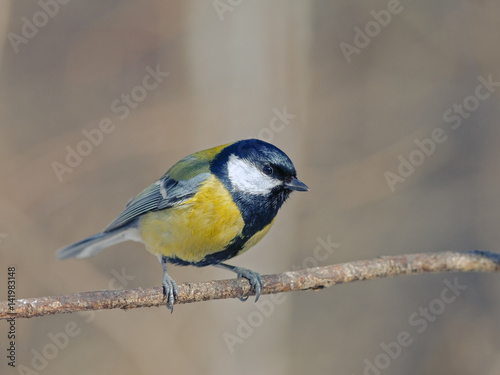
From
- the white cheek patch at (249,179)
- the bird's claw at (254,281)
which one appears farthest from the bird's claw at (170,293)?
the white cheek patch at (249,179)

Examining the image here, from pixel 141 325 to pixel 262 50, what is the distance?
3107mm

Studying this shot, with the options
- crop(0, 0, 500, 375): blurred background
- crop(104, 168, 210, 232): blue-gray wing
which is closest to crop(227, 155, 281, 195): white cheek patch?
crop(104, 168, 210, 232): blue-gray wing

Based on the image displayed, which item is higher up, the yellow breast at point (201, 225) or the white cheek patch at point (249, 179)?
the white cheek patch at point (249, 179)

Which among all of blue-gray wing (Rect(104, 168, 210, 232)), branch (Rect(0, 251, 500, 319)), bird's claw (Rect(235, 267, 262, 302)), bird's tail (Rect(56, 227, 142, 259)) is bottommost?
bird's claw (Rect(235, 267, 262, 302))

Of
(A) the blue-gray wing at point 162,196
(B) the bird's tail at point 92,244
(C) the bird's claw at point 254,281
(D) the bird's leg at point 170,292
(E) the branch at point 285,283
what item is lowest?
(C) the bird's claw at point 254,281

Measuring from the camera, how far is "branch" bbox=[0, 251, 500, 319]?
7.72ft

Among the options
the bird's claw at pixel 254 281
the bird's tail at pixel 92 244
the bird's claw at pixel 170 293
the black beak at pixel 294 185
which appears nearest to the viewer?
the bird's claw at pixel 170 293

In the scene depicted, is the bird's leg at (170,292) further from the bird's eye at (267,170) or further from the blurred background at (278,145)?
the blurred background at (278,145)

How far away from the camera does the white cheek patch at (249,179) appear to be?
331 centimetres

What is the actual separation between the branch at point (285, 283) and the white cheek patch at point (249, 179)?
54 centimetres

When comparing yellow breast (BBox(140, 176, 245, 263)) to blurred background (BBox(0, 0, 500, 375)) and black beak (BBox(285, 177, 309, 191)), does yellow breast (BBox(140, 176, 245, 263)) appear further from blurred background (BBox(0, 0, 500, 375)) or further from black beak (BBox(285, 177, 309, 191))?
blurred background (BBox(0, 0, 500, 375))

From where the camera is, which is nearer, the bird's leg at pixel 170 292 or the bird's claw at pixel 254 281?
the bird's leg at pixel 170 292

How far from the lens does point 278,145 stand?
589 centimetres

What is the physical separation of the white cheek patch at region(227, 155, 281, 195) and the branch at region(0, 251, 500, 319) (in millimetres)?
536
